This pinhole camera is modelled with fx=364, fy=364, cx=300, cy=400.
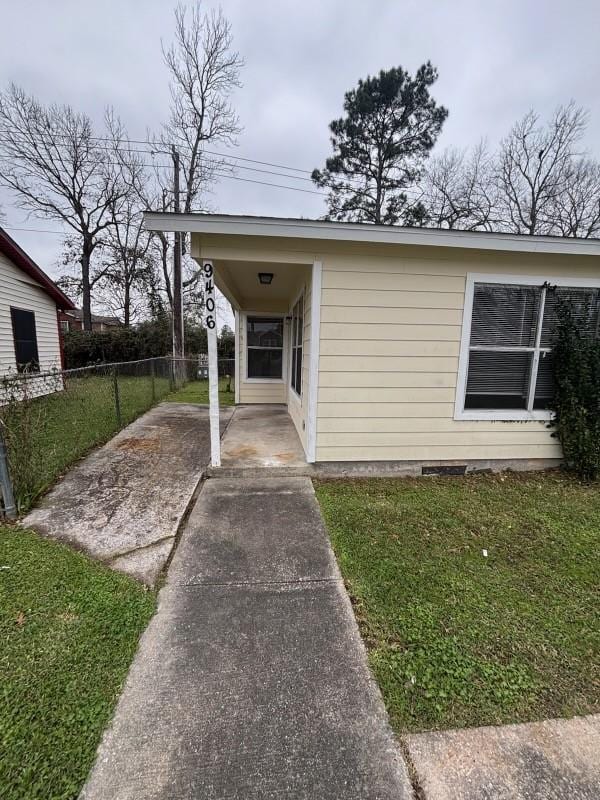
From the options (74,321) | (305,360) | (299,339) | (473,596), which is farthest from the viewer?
(74,321)

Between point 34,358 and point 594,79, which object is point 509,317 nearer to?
point 34,358

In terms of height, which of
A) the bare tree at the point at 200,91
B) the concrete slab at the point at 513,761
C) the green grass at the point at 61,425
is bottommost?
the concrete slab at the point at 513,761

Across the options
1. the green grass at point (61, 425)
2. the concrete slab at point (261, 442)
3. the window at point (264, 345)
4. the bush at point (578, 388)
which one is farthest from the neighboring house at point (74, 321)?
the bush at point (578, 388)

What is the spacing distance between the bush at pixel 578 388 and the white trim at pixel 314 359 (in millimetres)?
2660

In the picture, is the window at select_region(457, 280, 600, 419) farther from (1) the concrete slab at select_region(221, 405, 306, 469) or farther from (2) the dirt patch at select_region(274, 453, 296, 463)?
(1) the concrete slab at select_region(221, 405, 306, 469)

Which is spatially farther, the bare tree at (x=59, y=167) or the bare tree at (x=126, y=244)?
the bare tree at (x=126, y=244)

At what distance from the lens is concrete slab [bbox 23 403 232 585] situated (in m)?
2.63

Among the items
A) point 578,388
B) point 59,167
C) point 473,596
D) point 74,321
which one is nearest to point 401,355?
point 578,388

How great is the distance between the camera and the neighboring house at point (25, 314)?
7879 millimetres

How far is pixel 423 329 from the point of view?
3.90m

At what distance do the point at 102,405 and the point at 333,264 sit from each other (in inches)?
169

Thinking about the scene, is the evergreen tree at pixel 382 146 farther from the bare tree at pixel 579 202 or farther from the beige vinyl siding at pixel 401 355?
the beige vinyl siding at pixel 401 355

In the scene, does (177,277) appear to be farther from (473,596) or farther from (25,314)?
(473,596)

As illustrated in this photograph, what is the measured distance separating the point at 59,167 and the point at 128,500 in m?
21.5
